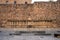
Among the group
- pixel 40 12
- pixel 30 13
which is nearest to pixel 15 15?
pixel 30 13

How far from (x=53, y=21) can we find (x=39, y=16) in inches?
38.1

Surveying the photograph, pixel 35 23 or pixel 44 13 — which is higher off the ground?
pixel 44 13

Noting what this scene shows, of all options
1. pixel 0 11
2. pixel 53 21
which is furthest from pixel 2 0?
pixel 53 21

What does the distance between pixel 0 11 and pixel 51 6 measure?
3.37 meters

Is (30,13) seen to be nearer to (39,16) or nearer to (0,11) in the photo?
(39,16)

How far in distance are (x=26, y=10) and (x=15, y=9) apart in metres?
0.72

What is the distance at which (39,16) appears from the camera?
9945 mm

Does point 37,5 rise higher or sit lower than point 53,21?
higher

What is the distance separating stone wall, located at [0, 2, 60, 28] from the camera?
980cm

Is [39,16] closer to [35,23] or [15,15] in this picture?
[35,23]

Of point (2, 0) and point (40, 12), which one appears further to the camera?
point (2, 0)

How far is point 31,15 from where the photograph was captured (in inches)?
392

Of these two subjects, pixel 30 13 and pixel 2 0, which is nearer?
pixel 30 13

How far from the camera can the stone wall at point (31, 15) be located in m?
9.80
